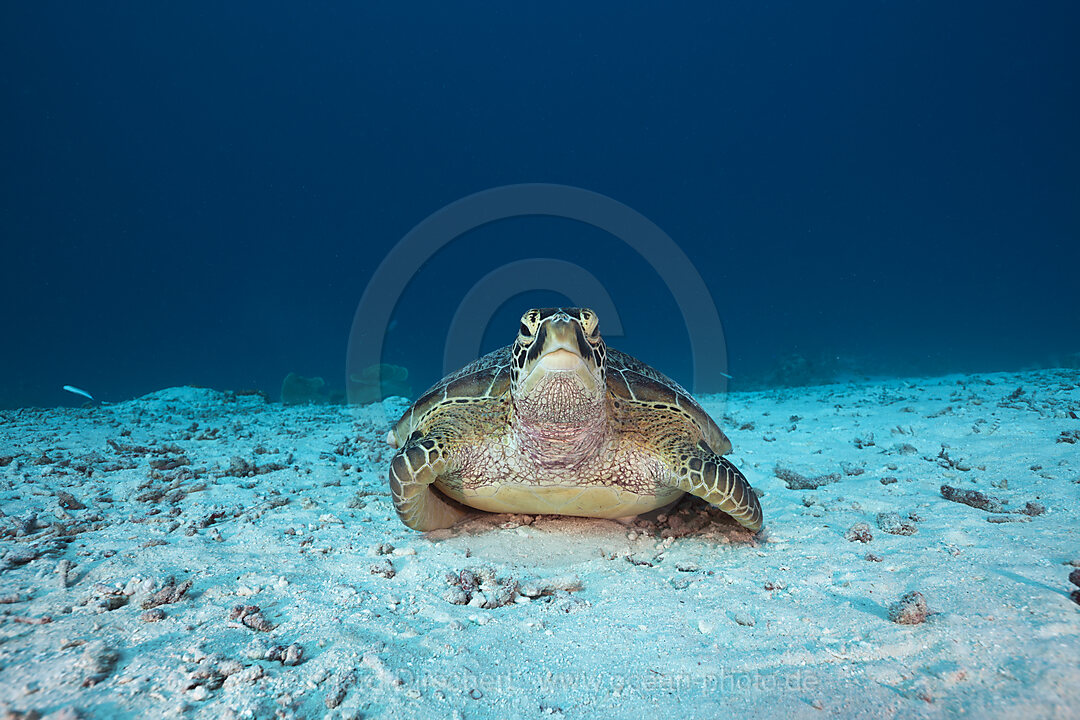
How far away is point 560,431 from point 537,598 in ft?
2.78

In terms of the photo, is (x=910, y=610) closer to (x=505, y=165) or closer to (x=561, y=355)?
(x=561, y=355)

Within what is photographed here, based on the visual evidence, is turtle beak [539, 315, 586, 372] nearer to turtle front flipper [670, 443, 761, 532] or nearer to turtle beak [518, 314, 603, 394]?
turtle beak [518, 314, 603, 394]

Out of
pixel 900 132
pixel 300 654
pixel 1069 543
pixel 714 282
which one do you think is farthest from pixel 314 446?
pixel 900 132

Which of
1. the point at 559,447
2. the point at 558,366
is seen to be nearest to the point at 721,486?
the point at 559,447

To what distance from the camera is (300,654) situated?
56.1 inches

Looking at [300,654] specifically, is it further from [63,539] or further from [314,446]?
[314,446]

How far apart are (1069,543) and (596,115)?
420ft

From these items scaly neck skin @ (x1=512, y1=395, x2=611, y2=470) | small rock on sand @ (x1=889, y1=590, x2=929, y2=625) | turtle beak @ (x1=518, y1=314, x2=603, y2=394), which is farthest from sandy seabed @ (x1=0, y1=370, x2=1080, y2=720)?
turtle beak @ (x1=518, y1=314, x2=603, y2=394)

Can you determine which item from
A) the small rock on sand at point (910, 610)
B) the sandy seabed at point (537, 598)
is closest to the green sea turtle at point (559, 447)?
the sandy seabed at point (537, 598)

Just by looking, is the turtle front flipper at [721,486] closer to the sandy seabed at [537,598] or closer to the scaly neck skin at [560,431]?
the sandy seabed at [537,598]

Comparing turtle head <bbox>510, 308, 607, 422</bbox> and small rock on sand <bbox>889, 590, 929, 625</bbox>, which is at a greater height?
turtle head <bbox>510, 308, 607, 422</bbox>

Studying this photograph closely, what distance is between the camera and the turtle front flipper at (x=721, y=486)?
2.42 m

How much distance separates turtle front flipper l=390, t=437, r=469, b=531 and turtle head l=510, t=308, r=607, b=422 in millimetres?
562

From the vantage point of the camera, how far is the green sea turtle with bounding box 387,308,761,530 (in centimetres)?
241
